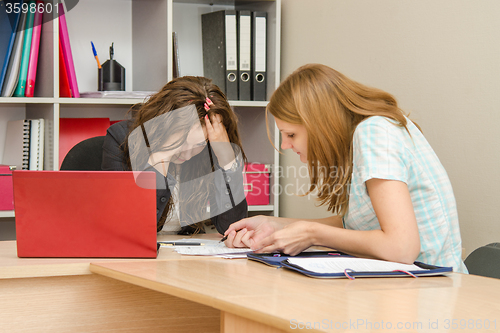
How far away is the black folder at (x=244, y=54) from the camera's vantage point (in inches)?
79.6

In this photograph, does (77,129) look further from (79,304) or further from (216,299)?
(216,299)

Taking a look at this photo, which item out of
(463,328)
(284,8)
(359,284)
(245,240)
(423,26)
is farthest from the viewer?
(284,8)

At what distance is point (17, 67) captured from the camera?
1784mm

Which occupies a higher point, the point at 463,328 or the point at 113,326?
the point at 463,328

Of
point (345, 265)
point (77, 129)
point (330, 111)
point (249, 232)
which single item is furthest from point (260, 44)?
point (345, 265)

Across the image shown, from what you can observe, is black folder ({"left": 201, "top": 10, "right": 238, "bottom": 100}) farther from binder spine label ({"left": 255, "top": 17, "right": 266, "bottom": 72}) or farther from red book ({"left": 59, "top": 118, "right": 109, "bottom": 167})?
red book ({"left": 59, "top": 118, "right": 109, "bottom": 167})

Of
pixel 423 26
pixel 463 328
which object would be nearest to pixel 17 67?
pixel 423 26

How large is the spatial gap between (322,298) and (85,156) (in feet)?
3.90

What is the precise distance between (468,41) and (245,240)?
89cm

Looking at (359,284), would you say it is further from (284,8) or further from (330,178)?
(284,8)

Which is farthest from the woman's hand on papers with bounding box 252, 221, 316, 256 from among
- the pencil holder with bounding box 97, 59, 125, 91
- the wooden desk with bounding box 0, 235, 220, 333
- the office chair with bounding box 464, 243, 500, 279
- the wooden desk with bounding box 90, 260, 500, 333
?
the pencil holder with bounding box 97, 59, 125, 91

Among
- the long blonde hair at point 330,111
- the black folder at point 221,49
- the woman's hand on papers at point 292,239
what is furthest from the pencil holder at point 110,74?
the woman's hand on papers at point 292,239

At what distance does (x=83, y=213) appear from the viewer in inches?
36.9

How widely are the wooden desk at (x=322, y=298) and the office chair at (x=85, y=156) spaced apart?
76 centimetres
